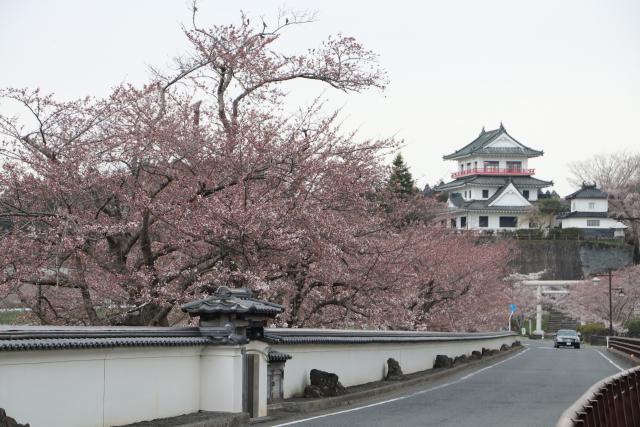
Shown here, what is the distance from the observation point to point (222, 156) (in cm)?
1872

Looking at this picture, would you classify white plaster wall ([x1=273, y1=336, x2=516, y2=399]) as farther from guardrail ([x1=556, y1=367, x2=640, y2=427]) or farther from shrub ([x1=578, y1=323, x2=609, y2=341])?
shrub ([x1=578, y1=323, x2=609, y2=341])

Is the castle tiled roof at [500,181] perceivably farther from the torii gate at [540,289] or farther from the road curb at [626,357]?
the road curb at [626,357]

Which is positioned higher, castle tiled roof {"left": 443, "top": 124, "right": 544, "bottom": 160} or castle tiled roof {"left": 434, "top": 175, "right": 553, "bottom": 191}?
castle tiled roof {"left": 443, "top": 124, "right": 544, "bottom": 160}

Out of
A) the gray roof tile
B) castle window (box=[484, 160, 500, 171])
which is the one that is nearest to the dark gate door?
the gray roof tile

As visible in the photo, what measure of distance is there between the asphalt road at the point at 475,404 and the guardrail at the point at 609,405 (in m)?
3.60

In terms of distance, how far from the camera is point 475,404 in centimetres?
1836

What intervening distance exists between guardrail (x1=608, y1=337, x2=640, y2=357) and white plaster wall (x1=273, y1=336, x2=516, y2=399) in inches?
527

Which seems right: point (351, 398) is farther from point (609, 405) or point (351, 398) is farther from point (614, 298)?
point (614, 298)

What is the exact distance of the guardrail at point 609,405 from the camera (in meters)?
6.27

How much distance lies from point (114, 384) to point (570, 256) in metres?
98.2

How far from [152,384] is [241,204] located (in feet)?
19.4

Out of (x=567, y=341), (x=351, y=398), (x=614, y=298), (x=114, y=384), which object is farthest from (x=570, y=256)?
(x=114, y=384)

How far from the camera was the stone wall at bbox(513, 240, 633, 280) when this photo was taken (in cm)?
10344

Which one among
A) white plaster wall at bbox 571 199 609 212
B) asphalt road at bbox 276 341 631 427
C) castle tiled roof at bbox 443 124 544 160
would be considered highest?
castle tiled roof at bbox 443 124 544 160
